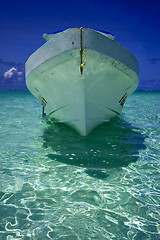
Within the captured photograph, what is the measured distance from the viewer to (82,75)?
4.04 metres

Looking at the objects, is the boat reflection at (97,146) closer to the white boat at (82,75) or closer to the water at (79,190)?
the water at (79,190)

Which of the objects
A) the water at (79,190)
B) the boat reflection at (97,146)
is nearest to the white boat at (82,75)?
the boat reflection at (97,146)

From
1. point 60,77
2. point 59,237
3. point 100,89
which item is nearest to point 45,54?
point 60,77

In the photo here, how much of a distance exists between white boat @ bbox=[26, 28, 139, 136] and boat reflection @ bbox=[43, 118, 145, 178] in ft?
0.98

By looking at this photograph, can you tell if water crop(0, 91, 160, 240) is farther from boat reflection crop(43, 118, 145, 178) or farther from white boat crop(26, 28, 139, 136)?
white boat crop(26, 28, 139, 136)

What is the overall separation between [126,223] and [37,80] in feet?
12.2

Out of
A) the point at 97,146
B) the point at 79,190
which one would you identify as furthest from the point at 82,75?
the point at 79,190

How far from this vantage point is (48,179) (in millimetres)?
2836

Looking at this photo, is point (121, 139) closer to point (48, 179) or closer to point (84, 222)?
point (48, 179)

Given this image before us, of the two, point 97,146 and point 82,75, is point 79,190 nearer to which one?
point 97,146

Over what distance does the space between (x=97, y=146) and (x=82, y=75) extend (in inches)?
59.2

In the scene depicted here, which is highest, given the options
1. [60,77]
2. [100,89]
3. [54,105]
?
[60,77]

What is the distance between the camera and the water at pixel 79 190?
6.25 feet

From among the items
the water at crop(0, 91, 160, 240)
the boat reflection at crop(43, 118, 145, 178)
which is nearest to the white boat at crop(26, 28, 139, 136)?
the boat reflection at crop(43, 118, 145, 178)
